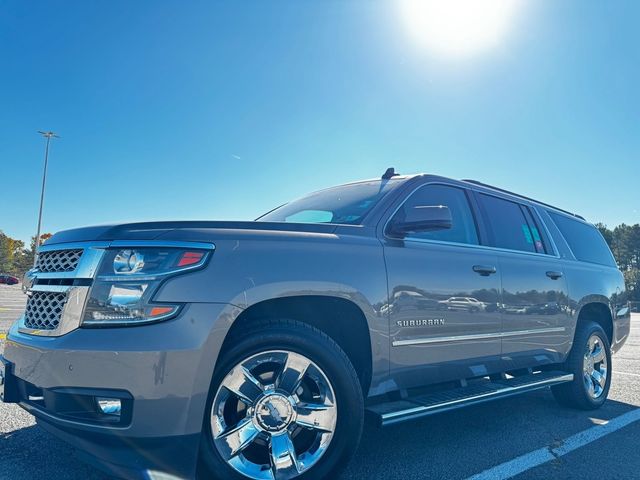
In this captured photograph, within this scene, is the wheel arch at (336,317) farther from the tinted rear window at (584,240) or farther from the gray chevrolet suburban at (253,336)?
the tinted rear window at (584,240)

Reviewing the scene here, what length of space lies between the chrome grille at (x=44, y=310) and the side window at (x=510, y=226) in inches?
132

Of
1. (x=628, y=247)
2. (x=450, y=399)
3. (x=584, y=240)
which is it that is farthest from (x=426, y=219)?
(x=628, y=247)

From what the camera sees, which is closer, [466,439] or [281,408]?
[281,408]

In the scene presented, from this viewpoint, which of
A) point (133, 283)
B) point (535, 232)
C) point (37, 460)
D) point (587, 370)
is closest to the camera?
point (133, 283)

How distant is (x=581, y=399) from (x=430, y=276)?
2667mm

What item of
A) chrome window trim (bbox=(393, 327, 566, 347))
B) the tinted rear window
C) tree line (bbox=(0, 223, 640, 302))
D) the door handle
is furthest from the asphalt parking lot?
tree line (bbox=(0, 223, 640, 302))

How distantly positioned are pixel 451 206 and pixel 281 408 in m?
2.30

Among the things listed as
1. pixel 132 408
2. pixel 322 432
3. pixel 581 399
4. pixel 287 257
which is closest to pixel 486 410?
pixel 581 399

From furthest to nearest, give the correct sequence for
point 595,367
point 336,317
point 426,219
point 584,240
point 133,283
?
point 584,240, point 595,367, point 426,219, point 336,317, point 133,283

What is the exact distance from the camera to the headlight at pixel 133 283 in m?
2.20

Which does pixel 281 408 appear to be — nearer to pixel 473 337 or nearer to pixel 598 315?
pixel 473 337

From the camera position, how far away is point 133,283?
2.23 metres

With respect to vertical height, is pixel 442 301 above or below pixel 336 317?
above

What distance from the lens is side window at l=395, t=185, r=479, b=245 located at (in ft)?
11.9
